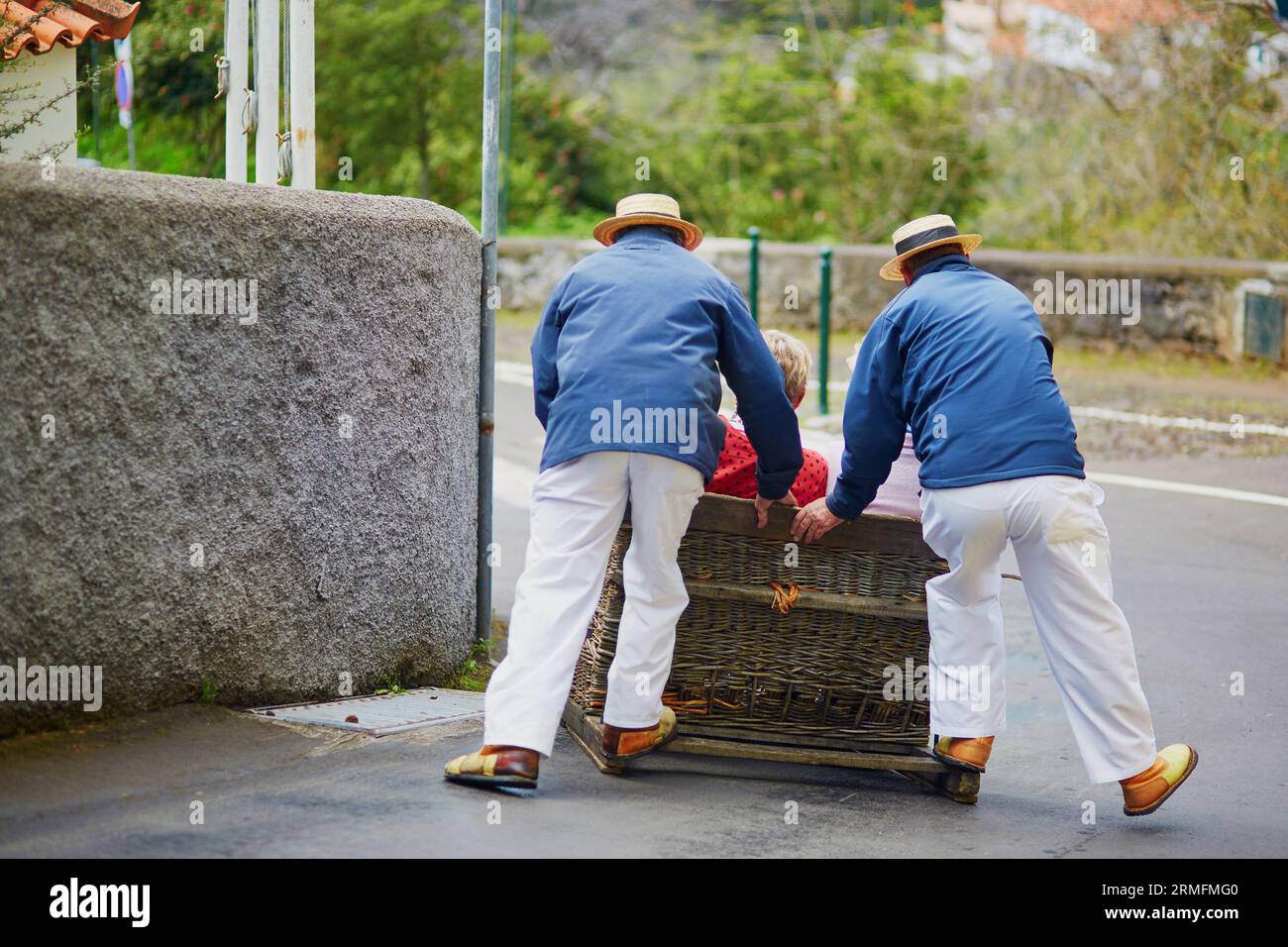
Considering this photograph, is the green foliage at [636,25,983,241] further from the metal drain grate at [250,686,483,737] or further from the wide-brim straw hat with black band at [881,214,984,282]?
the metal drain grate at [250,686,483,737]

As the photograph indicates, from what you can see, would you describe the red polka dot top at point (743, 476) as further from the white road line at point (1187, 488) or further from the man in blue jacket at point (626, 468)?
the white road line at point (1187, 488)

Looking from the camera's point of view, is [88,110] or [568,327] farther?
[88,110]

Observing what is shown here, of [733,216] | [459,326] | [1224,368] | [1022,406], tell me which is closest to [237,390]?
[459,326]

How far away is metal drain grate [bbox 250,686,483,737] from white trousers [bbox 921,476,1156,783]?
64.6 inches

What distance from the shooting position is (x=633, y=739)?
14.8 ft

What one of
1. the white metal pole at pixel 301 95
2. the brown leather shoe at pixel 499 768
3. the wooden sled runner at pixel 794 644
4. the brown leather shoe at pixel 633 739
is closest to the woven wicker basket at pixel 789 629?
the wooden sled runner at pixel 794 644

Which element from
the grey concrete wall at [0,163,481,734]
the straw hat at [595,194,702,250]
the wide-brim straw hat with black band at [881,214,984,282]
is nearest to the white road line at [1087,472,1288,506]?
the wide-brim straw hat with black band at [881,214,984,282]

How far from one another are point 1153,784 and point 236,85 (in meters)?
4.79

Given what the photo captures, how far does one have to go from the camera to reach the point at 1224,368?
1326cm

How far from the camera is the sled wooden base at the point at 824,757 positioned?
460cm

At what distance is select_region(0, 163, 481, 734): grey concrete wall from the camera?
4.18 metres

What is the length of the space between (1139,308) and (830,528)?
395 inches

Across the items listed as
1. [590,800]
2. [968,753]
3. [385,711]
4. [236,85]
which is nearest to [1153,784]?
[968,753]
